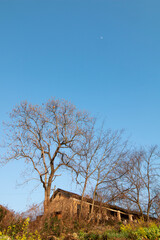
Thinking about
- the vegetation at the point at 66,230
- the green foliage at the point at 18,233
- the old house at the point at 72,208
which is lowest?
the green foliage at the point at 18,233

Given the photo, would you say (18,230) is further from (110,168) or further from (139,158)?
(139,158)

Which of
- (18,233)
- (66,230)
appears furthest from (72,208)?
(18,233)

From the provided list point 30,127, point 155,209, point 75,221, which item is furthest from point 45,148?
point 155,209

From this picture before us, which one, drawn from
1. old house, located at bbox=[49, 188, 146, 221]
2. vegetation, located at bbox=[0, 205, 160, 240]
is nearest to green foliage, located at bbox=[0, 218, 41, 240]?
vegetation, located at bbox=[0, 205, 160, 240]

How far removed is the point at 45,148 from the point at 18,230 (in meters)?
10.6

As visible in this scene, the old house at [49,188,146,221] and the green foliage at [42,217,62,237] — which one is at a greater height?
the old house at [49,188,146,221]

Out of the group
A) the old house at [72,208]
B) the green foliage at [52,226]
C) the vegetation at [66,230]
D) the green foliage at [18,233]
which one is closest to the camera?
the green foliage at [18,233]

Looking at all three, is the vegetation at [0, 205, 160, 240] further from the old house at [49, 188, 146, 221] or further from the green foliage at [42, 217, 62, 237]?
the old house at [49, 188, 146, 221]

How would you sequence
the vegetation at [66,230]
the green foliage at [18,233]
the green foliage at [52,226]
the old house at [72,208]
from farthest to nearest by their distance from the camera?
the old house at [72,208], the green foliage at [52,226], the vegetation at [66,230], the green foliage at [18,233]

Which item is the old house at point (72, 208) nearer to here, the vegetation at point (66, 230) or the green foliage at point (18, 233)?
the vegetation at point (66, 230)

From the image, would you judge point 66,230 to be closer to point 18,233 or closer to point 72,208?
point 72,208

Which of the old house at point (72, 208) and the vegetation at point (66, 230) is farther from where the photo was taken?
the old house at point (72, 208)

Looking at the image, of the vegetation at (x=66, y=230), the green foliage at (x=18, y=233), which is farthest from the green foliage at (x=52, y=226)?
the green foliage at (x=18, y=233)

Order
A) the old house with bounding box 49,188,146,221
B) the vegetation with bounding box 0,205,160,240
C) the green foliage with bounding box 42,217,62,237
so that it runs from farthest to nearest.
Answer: the old house with bounding box 49,188,146,221 < the green foliage with bounding box 42,217,62,237 < the vegetation with bounding box 0,205,160,240
